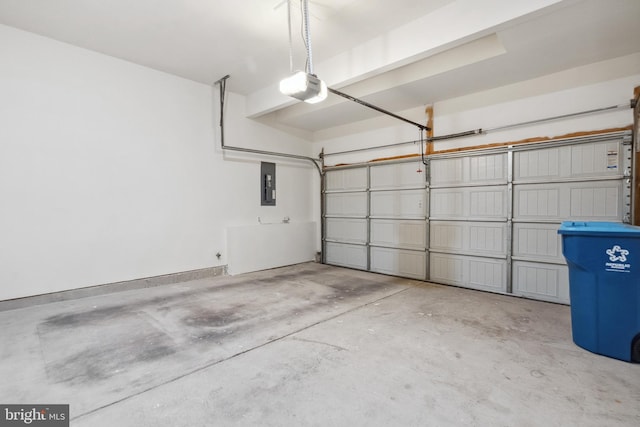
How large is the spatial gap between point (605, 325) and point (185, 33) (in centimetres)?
507

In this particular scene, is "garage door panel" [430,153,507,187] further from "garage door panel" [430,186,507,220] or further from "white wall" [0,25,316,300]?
"white wall" [0,25,316,300]

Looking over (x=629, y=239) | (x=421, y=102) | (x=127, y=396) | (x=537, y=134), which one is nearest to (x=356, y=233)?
(x=421, y=102)

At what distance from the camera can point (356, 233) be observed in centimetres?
625

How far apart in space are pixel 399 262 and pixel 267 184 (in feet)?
9.72

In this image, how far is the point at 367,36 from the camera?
369 centimetres

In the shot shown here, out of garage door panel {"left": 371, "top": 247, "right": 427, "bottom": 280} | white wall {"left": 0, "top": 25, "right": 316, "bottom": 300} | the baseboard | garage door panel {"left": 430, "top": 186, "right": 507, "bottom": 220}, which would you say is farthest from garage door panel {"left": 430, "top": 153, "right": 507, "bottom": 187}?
the baseboard

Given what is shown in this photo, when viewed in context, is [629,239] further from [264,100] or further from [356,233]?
[264,100]

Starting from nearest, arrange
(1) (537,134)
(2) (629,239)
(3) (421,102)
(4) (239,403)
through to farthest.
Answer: (4) (239,403) < (2) (629,239) < (1) (537,134) < (3) (421,102)

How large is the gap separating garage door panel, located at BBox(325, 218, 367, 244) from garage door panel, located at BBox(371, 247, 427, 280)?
1.30ft

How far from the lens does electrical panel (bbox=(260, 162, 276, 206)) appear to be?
6.10 metres

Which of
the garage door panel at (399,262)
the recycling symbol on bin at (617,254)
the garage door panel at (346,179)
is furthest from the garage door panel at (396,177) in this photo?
the recycling symbol on bin at (617,254)

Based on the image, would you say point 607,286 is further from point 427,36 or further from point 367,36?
point 367,36

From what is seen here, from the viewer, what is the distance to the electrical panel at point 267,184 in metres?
6.10

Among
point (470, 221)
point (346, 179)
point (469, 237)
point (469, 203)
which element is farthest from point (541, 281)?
point (346, 179)
